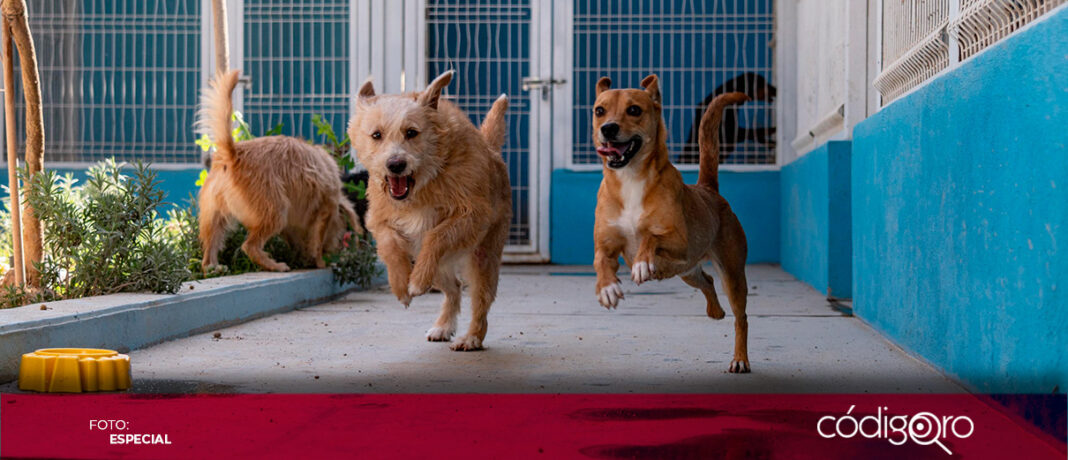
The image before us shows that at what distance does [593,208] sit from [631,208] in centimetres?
724

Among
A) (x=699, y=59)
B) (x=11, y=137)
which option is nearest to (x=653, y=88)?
(x=11, y=137)

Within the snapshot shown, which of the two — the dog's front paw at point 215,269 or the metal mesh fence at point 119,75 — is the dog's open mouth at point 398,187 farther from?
the metal mesh fence at point 119,75

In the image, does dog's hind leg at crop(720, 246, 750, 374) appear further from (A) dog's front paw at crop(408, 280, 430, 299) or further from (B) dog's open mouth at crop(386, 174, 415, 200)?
(B) dog's open mouth at crop(386, 174, 415, 200)

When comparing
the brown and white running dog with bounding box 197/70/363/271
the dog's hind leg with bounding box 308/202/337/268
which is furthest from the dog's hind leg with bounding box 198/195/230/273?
the dog's hind leg with bounding box 308/202/337/268

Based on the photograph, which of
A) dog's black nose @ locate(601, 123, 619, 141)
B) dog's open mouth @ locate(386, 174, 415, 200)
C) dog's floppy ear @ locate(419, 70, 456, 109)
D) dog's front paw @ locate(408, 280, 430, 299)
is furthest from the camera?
dog's floppy ear @ locate(419, 70, 456, 109)

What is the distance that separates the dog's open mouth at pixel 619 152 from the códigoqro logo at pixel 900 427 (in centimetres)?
122

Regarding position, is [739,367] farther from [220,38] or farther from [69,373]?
[220,38]

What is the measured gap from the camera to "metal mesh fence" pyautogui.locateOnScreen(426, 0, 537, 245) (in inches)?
440

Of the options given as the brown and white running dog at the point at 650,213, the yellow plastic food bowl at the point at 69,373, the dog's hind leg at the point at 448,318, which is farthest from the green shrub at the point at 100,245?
the brown and white running dog at the point at 650,213

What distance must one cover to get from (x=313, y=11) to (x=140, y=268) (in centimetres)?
665

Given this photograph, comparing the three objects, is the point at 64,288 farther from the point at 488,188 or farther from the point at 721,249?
the point at 721,249

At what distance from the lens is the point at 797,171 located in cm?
923

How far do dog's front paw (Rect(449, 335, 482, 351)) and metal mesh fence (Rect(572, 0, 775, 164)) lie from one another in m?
6.39

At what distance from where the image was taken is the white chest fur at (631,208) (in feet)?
12.7
